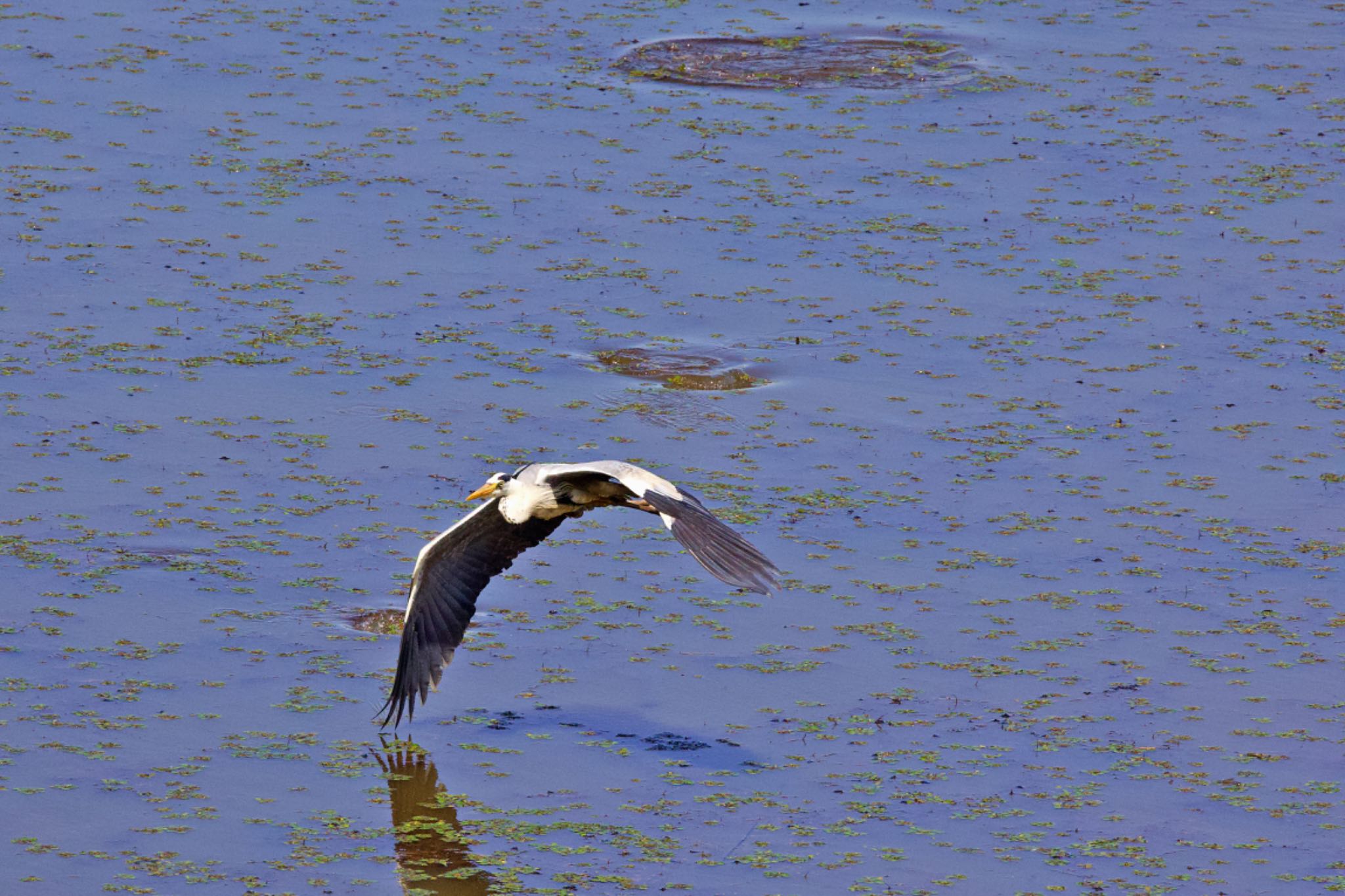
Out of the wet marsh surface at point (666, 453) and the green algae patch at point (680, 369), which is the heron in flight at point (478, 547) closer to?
the wet marsh surface at point (666, 453)

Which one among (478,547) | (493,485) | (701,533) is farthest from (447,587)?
(701,533)

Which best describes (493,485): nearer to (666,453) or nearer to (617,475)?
(617,475)

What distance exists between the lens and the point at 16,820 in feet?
21.5

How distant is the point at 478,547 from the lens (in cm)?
751

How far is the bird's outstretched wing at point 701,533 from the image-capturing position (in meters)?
5.91

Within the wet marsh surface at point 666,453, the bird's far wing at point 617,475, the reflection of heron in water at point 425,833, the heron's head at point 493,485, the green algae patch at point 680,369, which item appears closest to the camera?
the reflection of heron in water at point 425,833

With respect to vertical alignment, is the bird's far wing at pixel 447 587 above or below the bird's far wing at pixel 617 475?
below

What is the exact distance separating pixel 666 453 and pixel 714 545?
3452mm

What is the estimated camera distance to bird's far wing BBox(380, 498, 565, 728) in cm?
714

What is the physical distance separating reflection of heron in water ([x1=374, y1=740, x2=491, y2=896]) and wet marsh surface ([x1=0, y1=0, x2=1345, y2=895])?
22mm

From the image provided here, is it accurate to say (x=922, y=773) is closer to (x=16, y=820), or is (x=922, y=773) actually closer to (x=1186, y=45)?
(x=16, y=820)

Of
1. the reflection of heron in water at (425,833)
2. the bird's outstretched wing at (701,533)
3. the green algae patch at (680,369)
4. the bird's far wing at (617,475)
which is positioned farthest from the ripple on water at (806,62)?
the reflection of heron in water at (425,833)

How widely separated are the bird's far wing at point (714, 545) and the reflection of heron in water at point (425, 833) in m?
1.30

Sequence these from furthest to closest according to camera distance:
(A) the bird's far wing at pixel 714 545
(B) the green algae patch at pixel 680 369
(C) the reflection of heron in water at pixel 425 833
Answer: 1. (B) the green algae patch at pixel 680 369
2. (C) the reflection of heron in water at pixel 425 833
3. (A) the bird's far wing at pixel 714 545
